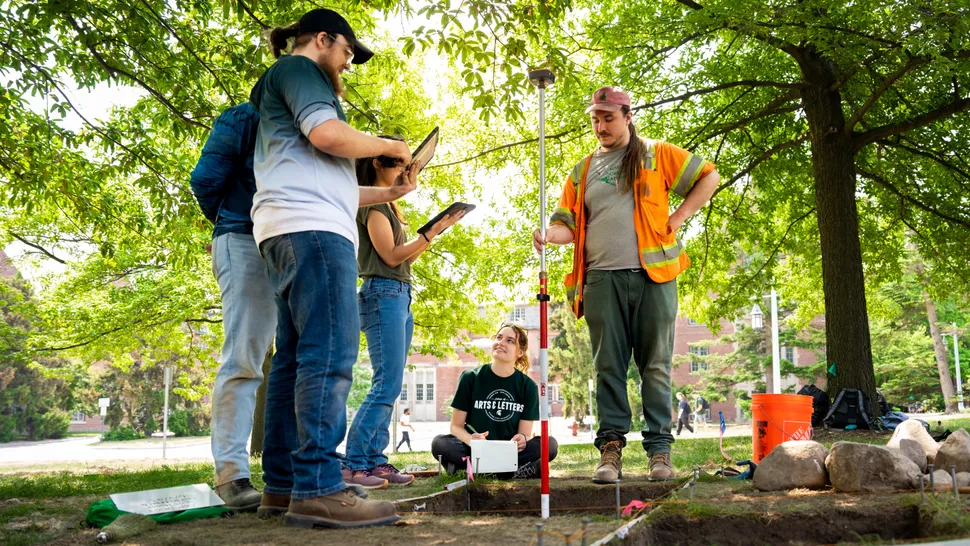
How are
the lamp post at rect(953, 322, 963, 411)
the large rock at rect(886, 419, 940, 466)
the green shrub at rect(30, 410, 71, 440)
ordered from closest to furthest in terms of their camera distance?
the large rock at rect(886, 419, 940, 466) → the lamp post at rect(953, 322, 963, 411) → the green shrub at rect(30, 410, 71, 440)

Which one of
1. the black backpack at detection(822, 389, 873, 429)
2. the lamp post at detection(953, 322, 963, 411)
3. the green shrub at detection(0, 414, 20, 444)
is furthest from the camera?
the green shrub at detection(0, 414, 20, 444)

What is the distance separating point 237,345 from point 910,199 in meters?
12.1

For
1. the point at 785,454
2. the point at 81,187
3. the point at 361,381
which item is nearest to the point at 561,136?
the point at 81,187

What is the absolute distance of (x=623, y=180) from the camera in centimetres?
490

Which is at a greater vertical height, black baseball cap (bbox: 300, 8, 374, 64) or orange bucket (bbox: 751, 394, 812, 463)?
black baseball cap (bbox: 300, 8, 374, 64)

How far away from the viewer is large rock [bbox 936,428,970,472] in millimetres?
3922

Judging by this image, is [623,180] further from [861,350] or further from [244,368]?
[861,350]

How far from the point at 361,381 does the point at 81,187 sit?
61412mm

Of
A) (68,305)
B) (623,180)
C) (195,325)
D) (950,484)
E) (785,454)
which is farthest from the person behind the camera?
(195,325)

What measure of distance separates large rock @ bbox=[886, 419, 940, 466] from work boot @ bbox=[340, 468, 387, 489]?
9.37 feet

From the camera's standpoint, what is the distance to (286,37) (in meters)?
3.56

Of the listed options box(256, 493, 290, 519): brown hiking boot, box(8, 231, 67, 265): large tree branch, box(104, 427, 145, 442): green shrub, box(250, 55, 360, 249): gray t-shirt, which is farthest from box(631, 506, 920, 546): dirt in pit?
box(104, 427, 145, 442): green shrub

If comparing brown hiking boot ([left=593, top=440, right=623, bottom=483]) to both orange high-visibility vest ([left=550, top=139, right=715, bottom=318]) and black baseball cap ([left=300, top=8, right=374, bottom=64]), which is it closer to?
orange high-visibility vest ([left=550, top=139, right=715, bottom=318])

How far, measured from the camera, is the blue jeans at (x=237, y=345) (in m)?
3.67
